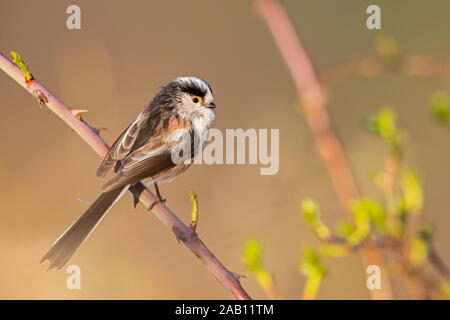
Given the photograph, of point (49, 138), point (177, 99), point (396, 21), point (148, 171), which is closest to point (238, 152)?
point (177, 99)

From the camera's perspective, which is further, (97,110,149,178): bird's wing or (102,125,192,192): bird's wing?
(97,110,149,178): bird's wing

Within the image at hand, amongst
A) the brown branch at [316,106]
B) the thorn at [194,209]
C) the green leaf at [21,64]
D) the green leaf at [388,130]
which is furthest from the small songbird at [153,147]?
the green leaf at [388,130]

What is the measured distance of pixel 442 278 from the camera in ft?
5.29

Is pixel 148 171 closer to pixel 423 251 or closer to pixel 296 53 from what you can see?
pixel 296 53

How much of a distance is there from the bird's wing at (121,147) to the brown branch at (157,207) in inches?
19.5

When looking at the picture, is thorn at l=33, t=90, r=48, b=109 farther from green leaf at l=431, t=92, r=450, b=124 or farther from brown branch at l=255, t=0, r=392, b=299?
green leaf at l=431, t=92, r=450, b=124

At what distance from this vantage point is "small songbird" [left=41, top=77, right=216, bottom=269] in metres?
2.44

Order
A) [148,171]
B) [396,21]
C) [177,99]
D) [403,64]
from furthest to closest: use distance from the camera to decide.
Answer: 1. [396,21]
2. [177,99]
3. [148,171]
4. [403,64]

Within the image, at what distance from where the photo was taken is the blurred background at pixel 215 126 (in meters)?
3.67

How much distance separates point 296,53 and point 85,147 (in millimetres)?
2589

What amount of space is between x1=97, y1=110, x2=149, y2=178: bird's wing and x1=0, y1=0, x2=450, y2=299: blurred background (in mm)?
460

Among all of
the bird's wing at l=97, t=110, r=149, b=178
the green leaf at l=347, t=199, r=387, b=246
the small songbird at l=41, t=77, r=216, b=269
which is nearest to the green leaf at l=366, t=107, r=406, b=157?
the green leaf at l=347, t=199, r=387, b=246

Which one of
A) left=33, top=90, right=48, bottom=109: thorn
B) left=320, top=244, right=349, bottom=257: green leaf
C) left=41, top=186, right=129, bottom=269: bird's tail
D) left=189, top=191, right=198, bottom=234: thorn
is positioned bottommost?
left=320, top=244, right=349, bottom=257: green leaf

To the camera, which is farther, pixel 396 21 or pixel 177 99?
pixel 396 21
